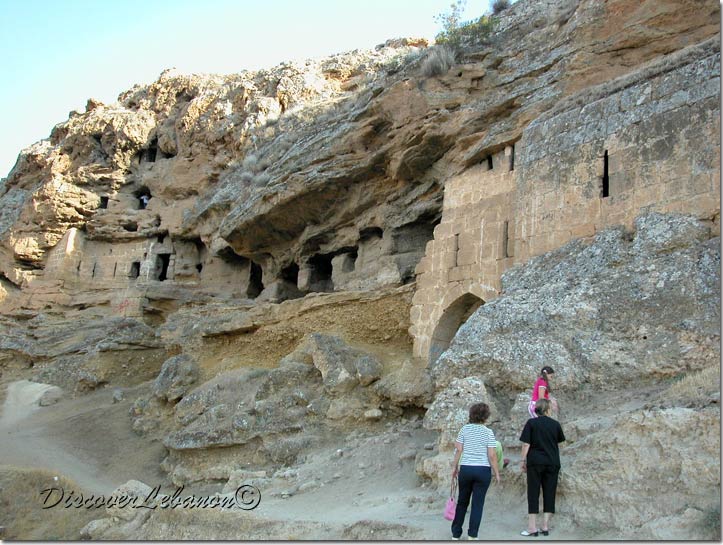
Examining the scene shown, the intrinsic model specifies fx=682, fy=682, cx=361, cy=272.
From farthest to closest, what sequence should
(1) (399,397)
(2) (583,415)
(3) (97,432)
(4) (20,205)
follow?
(4) (20,205) → (3) (97,432) → (1) (399,397) → (2) (583,415)

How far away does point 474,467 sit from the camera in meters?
5.60

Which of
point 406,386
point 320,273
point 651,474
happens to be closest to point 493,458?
point 651,474

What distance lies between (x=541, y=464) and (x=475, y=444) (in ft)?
1.80

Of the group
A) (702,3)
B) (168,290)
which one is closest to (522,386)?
(702,3)

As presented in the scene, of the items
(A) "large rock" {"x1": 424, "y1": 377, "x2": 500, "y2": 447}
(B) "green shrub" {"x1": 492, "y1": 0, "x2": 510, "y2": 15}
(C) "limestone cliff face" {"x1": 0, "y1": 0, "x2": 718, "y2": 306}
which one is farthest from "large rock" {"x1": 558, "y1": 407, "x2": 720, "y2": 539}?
(B) "green shrub" {"x1": 492, "y1": 0, "x2": 510, "y2": 15}

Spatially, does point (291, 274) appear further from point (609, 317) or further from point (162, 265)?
point (609, 317)

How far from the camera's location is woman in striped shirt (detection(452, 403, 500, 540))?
5.50 m

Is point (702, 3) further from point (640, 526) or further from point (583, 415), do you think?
point (640, 526)

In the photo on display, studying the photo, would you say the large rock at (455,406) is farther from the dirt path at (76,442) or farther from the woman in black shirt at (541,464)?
the dirt path at (76,442)

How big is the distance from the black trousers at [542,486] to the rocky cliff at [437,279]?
0.75ft

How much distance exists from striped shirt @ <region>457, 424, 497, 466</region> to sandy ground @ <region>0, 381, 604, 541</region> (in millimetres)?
608

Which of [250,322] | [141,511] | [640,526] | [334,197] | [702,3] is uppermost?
[702,3]

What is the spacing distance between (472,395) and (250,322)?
800 centimetres

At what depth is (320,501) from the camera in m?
8.10
